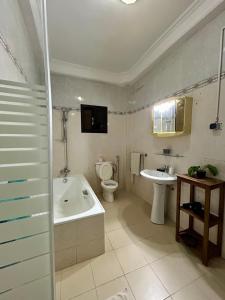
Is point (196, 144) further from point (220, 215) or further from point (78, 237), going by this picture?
point (78, 237)

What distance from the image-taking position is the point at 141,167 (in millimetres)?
2805

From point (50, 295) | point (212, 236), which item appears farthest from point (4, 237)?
point (212, 236)

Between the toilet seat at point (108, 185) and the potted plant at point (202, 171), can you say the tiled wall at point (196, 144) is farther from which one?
the toilet seat at point (108, 185)

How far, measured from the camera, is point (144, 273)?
4.28 feet

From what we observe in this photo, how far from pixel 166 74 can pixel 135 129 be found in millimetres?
1178

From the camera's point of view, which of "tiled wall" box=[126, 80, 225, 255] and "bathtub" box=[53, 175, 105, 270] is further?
"tiled wall" box=[126, 80, 225, 255]

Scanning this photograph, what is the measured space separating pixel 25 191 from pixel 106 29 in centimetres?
209

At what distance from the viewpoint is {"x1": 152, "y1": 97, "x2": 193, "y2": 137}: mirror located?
173 cm

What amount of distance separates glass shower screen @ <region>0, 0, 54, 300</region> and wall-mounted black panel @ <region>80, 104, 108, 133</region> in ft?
6.91

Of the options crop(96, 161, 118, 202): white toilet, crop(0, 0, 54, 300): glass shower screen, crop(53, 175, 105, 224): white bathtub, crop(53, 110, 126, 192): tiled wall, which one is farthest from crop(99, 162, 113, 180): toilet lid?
Result: crop(0, 0, 54, 300): glass shower screen

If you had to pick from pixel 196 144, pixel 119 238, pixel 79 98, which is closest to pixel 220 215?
Result: pixel 196 144

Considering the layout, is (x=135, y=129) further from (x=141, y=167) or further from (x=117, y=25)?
(x=117, y=25)

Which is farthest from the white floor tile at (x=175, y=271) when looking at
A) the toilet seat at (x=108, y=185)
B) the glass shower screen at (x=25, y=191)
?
the toilet seat at (x=108, y=185)

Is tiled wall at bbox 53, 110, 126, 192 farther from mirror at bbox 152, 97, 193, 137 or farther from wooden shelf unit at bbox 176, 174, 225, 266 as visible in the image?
wooden shelf unit at bbox 176, 174, 225, 266
